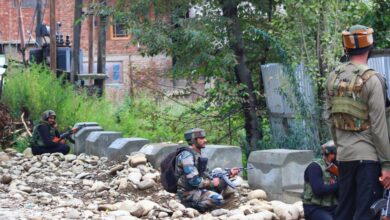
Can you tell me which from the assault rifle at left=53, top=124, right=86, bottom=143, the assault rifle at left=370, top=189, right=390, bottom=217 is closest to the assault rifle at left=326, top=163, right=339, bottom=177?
the assault rifle at left=370, top=189, right=390, bottom=217

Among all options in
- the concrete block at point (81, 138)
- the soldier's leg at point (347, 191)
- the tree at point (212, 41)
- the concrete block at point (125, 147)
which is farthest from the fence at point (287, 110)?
the soldier's leg at point (347, 191)

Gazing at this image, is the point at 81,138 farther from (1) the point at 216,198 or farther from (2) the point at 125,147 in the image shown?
(1) the point at 216,198

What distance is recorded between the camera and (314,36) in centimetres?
1437

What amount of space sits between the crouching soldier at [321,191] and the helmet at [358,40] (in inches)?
76.8

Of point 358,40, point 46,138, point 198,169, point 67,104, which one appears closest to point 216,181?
point 198,169

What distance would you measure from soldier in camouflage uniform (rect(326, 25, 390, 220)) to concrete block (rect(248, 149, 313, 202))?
4163 millimetres

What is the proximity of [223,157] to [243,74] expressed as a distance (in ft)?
13.4

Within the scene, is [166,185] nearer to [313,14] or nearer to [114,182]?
[114,182]

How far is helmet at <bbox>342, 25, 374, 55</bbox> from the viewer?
6.86 meters

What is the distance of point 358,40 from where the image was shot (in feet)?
22.6

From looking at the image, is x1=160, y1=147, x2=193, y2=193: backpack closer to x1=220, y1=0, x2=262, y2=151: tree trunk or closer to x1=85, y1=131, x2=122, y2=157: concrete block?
x1=220, y1=0, x2=262, y2=151: tree trunk

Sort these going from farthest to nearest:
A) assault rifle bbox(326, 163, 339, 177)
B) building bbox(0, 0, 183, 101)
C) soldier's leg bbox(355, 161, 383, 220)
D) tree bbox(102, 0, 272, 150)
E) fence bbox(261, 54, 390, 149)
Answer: building bbox(0, 0, 183, 101) → tree bbox(102, 0, 272, 150) → fence bbox(261, 54, 390, 149) → assault rifle bbox(326, 163, 339, 177) → soldier's leg bbox(355, 161, 383, 220)

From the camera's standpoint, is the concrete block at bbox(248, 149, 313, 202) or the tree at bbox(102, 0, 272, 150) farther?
the tree at bbox(102, 0, 272, 150)

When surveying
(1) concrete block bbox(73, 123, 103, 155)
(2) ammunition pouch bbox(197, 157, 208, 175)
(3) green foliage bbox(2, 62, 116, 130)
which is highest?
(2) ammunition pouch bbox(197, 157, 208, 175)
